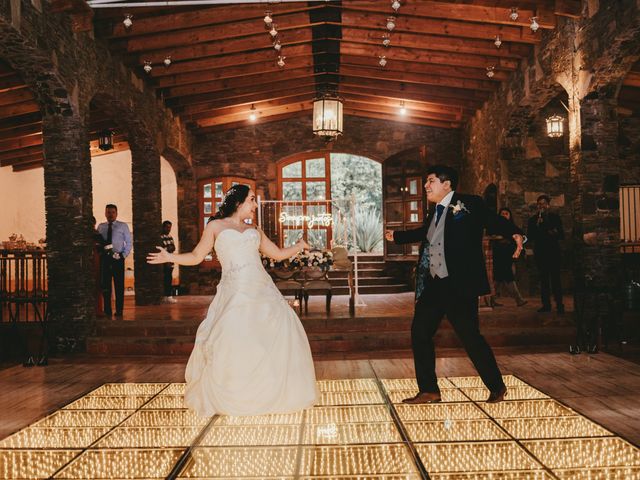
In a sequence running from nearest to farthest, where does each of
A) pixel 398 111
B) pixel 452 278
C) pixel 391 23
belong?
pixel 452 278 < pixel 391 23 < pixel 398 111

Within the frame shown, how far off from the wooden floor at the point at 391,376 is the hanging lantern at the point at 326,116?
4.12 meters

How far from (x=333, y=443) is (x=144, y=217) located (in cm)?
761

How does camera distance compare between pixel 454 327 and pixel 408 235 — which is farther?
pixel 408 235

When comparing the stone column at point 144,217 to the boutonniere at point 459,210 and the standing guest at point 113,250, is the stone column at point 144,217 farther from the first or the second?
the boutonniere at point 459,210

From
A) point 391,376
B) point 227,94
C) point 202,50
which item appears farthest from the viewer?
point 227,94

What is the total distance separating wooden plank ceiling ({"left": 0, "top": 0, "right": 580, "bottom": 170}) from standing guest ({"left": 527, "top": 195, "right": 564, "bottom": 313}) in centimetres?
234

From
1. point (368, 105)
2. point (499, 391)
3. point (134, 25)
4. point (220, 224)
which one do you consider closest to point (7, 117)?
point (134, 25)

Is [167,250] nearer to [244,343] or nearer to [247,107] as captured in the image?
[247,107]

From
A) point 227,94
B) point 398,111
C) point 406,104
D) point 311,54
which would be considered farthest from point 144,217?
point 398,111

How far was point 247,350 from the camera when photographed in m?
4.23

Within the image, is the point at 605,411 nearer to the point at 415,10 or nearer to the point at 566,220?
the point at 415,10

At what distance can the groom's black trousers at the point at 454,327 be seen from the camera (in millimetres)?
4211

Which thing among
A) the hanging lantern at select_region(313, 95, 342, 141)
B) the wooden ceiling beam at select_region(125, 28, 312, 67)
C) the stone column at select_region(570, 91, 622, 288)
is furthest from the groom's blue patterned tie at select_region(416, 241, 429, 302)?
the wooden ceiling beam at select_region(125, 28, 312, 67)

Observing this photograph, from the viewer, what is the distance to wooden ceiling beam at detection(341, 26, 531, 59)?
910cm
